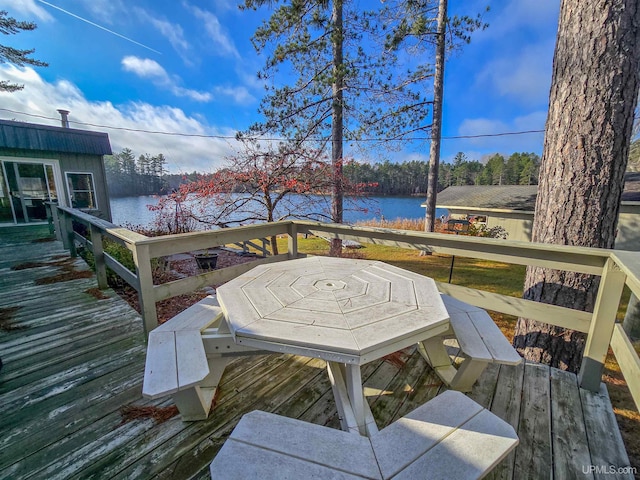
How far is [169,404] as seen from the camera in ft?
5.16

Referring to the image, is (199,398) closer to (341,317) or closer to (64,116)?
(341,317)

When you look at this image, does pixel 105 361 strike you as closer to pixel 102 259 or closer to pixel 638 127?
pixel 102 259

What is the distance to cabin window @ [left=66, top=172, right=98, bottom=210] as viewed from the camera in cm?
864

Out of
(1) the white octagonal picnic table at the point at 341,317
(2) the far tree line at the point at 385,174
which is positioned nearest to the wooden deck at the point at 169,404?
(1) the white octagonal picnic table at the point at 341,317

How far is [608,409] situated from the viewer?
5.13ft

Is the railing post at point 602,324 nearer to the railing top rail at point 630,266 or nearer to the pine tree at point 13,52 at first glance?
the railing top rail at point 630,266

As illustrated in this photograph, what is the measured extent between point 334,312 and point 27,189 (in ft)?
37.4

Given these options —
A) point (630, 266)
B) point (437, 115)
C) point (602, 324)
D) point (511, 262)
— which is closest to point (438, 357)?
point (511, 262)

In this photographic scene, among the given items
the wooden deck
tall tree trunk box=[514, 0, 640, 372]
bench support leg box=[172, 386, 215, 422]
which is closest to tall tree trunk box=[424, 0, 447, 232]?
tall tree trunk box=[514, 0, 640, 372]

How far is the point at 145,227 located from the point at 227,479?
27.5 ft

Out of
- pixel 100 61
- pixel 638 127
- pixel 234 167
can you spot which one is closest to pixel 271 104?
pixel 234 167

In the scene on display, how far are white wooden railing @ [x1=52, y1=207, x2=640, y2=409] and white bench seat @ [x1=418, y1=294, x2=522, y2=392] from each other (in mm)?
293

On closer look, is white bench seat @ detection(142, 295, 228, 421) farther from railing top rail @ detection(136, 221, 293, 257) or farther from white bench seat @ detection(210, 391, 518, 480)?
railing top rail @ detection(136, 221, 293, 257)

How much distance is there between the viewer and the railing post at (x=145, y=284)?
1929 mm
